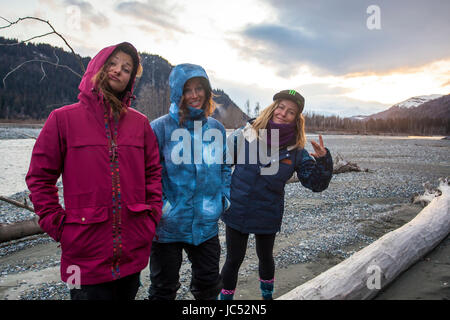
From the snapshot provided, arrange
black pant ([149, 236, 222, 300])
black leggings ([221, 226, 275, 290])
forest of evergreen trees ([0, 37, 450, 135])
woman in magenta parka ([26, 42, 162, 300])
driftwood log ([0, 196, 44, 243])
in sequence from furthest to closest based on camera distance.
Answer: forest of evergreen trees ([0, 37, 450, 135]), driftwood log ([0, 196, 44, 243]), black leggings ([221, 226, 275, 290]), black pant ([149, 236, 222, 300]), woman in magenta parka ([26, 42, 162, 300])

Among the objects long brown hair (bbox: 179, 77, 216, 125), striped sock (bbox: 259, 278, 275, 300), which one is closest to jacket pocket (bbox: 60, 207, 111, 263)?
long brown hair (bbox: 179, 77, 216, 125)

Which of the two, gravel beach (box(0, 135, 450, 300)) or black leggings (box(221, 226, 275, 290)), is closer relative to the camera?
black leggings (box(221, 226, 275, 290))

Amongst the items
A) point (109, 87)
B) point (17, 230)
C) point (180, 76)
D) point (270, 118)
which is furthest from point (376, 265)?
point (17, 230)

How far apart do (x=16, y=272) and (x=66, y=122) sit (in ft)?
13.5

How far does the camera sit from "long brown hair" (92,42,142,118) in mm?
1799

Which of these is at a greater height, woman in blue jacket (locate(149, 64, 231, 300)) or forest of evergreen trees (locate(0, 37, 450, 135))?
forest of evergreen trees (locate(0, 37, 450, 135))

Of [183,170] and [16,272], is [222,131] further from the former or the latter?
[16,272]

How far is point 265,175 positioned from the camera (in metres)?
2.78

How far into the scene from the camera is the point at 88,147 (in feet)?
5.65

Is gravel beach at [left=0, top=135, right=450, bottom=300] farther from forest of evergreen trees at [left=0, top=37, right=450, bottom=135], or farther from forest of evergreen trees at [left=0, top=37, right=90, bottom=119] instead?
forest of evergreen trees at [left=0, top=37, right=90, bottom=119]

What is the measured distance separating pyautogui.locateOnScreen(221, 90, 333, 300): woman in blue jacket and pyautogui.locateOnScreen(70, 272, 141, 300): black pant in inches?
43.2
